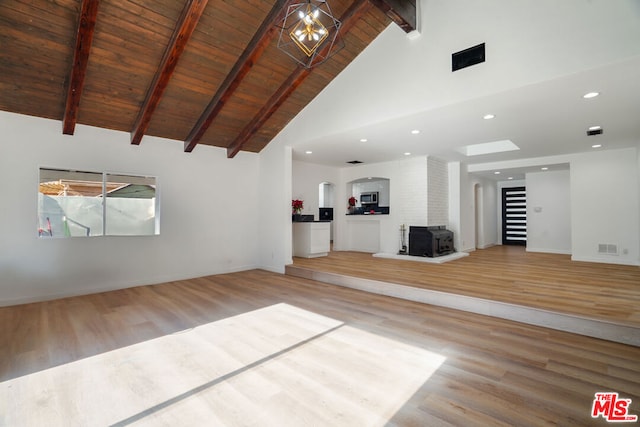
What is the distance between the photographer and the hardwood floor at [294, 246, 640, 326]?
348 cm

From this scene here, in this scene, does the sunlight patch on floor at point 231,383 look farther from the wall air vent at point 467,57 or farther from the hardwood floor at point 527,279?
the wall air vent at point 467,57

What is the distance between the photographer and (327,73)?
A: 5129 mm

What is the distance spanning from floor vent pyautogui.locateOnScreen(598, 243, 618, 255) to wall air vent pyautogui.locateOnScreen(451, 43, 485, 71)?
5.85 metres

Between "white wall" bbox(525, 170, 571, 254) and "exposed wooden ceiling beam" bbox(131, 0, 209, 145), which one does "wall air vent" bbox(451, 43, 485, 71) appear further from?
"white wall" bbox(525, 170, 571, 254)

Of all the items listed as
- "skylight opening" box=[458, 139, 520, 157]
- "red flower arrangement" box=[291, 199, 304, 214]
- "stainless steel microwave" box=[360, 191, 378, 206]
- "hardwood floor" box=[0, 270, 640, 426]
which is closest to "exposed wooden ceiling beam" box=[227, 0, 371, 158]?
"red flower arrangement" box=[291, 199, 304, 214]

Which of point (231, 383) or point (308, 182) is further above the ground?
point (308, 182)

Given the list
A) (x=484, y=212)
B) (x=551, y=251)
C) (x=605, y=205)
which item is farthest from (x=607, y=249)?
(x=484, y=212)

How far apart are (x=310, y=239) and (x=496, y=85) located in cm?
490

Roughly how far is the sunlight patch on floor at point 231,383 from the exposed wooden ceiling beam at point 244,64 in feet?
11.4

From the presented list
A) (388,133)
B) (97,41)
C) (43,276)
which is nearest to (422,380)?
(388,133)

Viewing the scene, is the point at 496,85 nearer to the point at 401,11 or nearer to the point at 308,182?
the point at 401,11

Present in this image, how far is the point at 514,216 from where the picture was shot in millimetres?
10555

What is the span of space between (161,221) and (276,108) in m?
3.03

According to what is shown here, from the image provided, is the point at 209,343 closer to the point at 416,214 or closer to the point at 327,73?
the point at 327,73
